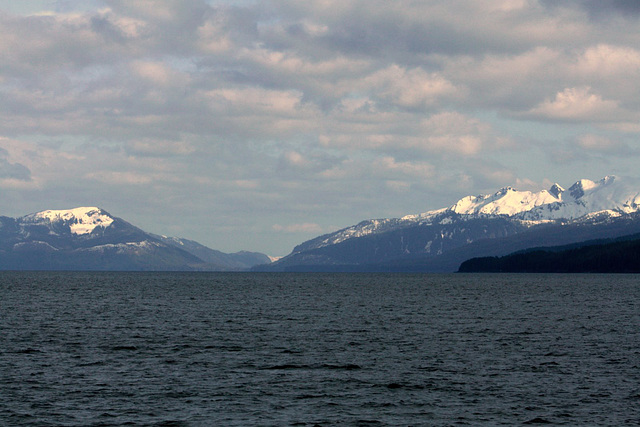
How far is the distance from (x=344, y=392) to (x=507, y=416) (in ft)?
43.8

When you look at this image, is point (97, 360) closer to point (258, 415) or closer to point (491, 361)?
point (258, 415)

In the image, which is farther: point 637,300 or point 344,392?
point 637,300

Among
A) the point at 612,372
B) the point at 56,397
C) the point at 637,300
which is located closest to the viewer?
the point at 56,397

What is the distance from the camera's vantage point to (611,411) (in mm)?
52094

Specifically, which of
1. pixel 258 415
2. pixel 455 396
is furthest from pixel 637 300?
pixel 258 415

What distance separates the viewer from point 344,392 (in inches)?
2313

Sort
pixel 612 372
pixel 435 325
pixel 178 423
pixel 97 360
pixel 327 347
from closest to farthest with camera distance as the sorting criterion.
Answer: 1. pixel 178 423
2. pixel 612 372
3. pixel 97 360
4. pixel 327 347
5. pixel 435 325

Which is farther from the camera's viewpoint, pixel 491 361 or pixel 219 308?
pixel 219 308

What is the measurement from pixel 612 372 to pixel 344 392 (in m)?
25.6

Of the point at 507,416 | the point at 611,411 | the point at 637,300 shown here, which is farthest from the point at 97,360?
the point at 637,300

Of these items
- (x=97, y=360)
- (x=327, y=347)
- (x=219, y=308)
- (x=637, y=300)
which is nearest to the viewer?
(x=97, y=360)

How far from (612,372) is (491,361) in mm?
11474

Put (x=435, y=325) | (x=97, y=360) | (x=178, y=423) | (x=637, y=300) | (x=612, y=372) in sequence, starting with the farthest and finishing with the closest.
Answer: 1. (x=637, y=300)
2. (x=435, y=325)
3. (x=97, y=360)
4. (x=612, y=372)
5. (x=178, y=423)

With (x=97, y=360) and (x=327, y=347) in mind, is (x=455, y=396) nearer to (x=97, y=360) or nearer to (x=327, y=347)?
(x=327, y=347)
